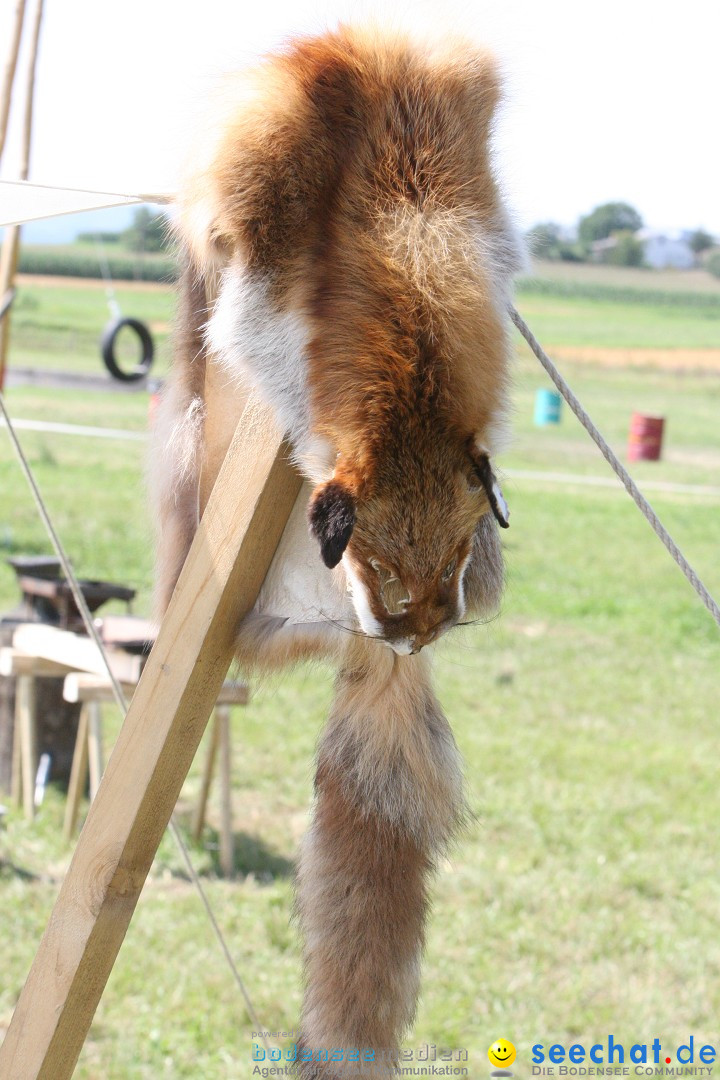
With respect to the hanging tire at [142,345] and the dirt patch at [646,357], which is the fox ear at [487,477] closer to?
the hanging tire at [142,345]

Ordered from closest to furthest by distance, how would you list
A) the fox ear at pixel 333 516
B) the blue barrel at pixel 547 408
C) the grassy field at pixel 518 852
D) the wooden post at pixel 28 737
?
the fox ear at pixel 333 516 → the grassy field at pixel 518 852 → the wooden post at pixel 28 737 → the blue barrel at pixel 547 408

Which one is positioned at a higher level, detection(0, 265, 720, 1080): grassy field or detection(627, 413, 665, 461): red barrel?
detection(627, 413, 665, 461): red barrel

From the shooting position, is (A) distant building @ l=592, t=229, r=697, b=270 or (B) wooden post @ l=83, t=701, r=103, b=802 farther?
(A) distant building @ l=592, t=229, r=697, b=270

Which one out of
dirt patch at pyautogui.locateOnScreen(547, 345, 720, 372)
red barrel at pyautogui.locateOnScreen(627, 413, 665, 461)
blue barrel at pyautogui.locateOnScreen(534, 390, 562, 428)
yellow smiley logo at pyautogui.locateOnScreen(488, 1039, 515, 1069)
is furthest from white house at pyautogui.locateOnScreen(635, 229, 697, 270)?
yellow smiley logo at pyautogui.locateOnScreen(488, 1039, 515, 1069)

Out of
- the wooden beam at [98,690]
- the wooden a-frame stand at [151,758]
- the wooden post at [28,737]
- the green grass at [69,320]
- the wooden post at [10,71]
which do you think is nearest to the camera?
the wooden a-frame stand at [151,758]

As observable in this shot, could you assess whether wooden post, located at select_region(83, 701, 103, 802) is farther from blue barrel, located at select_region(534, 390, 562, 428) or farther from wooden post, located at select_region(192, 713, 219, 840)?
blue barrel, located at select_region(534, 390, 562, 428)

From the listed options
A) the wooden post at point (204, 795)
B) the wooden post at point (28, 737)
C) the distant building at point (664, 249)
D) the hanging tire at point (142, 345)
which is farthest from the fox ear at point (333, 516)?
the distant building at point (664, 249)

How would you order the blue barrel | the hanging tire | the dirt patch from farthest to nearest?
1. the dirt patch
2. the blue barrel
3. the hanging tire

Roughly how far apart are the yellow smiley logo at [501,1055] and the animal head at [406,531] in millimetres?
2370

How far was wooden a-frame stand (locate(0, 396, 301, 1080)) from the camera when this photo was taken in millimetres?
1569

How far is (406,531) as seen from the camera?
4.41 ft

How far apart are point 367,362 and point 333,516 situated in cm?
20

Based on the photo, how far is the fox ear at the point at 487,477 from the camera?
1367 mm

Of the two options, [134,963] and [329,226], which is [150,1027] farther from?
[329,226]
